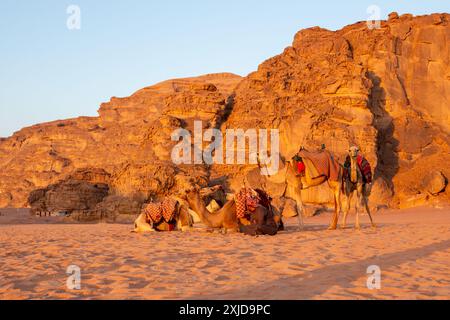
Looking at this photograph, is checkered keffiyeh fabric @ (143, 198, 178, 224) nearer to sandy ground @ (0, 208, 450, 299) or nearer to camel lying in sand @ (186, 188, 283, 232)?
camel lying in sand @ (186, 188, 283, 232)

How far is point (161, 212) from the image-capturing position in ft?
38.0

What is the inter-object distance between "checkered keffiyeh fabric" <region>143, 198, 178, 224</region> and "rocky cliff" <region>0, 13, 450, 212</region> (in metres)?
10.8

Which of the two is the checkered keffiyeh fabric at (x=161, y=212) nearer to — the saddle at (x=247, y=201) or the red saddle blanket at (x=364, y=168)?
the saddle at (x=247, y=201)

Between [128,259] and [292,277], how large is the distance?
2.53 m

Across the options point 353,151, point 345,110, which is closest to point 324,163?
point 353,151

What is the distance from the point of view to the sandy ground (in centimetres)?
475

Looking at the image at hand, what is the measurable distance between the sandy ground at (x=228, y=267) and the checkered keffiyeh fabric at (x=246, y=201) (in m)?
0.79

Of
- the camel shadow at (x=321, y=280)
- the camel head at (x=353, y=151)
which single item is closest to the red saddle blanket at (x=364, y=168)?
the camel head at (x=353, y=151)

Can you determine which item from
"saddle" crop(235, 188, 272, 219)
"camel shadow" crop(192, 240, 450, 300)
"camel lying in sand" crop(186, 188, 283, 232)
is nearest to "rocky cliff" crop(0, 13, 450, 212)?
"camel lying in sand" crop(186, 188, 283, 232)

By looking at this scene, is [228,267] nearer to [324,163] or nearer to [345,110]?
[324,163]

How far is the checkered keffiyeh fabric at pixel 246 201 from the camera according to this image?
10211 mm

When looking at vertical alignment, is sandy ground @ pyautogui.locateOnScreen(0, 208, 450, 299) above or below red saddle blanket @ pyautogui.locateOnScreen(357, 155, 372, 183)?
below

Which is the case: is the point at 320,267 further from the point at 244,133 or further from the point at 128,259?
the point at 244,133

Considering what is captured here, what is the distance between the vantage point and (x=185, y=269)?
238 inches
